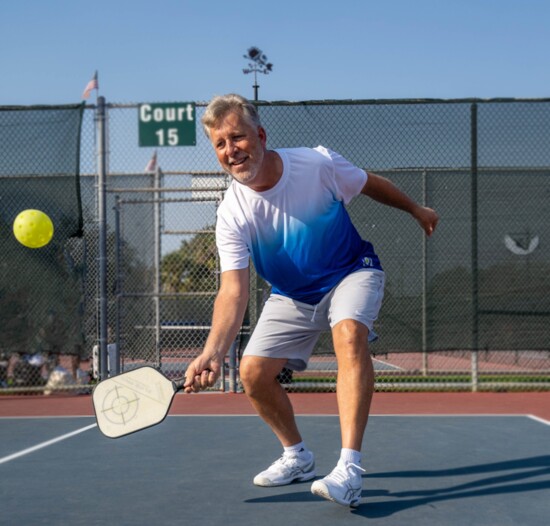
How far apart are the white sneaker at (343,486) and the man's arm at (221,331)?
1.97 feet

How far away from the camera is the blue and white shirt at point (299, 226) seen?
3.51m

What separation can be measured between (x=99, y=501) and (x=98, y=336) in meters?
4.18

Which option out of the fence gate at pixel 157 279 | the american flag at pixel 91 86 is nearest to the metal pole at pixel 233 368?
the fence gate at pixel 157 279

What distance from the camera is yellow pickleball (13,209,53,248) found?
7.27 m

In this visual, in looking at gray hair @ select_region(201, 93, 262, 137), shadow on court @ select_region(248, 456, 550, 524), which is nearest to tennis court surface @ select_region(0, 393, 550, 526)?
shadow on court @ select_region(248, 456, 550, 524)

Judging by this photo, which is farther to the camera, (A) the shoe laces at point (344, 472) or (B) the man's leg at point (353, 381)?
(B) the man's leg at point (353, 381)

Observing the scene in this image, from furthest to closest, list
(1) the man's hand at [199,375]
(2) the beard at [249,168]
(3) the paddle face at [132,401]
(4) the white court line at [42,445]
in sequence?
(4) the white court line at [42,445], (2) the beard at [249,168], (3) the paddle face at [132,401], (1) the man's hand at [199,375]

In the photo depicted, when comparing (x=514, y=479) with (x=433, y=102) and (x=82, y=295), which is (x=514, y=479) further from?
(x=82, y=295)

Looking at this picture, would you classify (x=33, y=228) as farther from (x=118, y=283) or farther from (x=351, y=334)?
(x=351, y=334)

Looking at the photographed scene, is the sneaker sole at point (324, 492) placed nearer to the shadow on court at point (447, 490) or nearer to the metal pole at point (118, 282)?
the shadow on court at point (447, 490)

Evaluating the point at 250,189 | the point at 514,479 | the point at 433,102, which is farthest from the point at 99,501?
Answer: the point at 433,102

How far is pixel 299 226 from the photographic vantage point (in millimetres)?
3510

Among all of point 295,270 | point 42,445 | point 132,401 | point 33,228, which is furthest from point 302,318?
point 33,228

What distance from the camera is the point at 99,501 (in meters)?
3.45
